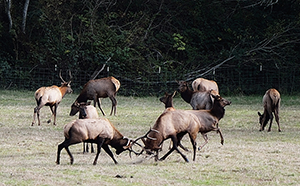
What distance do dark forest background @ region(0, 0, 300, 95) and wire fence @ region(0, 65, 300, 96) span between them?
4 centimetres

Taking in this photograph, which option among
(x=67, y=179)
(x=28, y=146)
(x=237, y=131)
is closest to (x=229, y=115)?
(x=237, y=131)

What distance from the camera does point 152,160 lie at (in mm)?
10250

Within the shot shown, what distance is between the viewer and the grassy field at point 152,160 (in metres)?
8.51

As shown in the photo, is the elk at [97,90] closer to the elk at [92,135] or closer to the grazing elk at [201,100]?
the grazing elk at [201,100]

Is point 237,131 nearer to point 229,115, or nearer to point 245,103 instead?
point 229,115

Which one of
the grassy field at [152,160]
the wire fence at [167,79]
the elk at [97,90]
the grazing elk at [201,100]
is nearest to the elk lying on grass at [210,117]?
the grassy field at [152,160]

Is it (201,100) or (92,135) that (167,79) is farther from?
(92,135)

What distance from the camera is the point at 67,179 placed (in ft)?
27.4

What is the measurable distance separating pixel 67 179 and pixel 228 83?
67.0 ft

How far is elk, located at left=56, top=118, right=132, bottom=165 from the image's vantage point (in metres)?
9.48

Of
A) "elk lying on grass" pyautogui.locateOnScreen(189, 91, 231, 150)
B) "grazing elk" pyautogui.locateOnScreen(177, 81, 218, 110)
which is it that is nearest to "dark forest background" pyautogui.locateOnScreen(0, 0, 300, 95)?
"grazing elk" pyautogui.locateOnScreen(177, 81, 218, 110)

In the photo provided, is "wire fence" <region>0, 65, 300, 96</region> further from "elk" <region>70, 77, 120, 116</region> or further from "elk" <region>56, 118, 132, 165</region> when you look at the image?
"elk" <region>56, 118, 132, 165</region>

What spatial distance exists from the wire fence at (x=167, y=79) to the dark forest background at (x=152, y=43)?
0.15ft

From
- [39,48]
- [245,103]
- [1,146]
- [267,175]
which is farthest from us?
[39,48]
